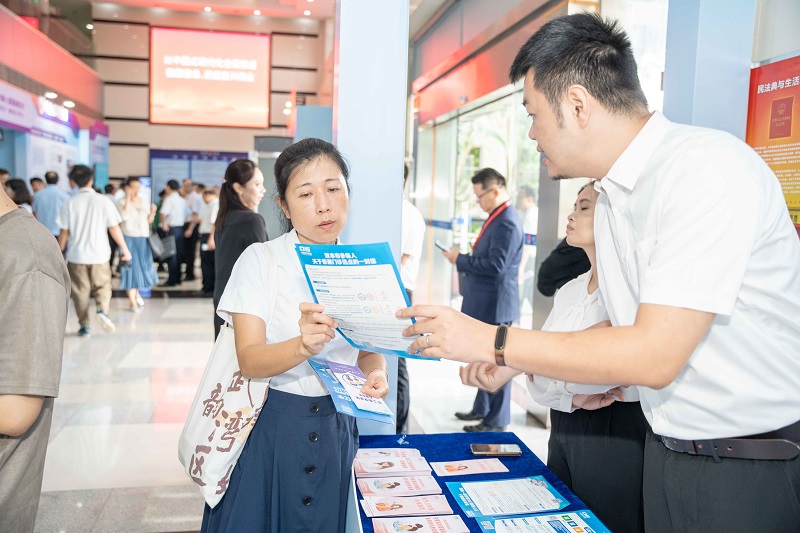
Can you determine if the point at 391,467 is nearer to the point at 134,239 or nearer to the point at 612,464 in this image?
the point at 612,464

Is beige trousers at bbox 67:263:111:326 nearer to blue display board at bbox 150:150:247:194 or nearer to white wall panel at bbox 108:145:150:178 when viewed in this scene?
blue display board at bbox 150:150:247:194

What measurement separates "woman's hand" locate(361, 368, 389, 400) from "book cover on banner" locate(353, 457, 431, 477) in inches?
9.0

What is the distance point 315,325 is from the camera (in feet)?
4.56

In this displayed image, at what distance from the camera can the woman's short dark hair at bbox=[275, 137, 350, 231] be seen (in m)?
1.67

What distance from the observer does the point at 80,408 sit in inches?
181

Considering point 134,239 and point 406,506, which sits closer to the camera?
point 406,506

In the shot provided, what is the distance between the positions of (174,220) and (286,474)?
1042 centimetres

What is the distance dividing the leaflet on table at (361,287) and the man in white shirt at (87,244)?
6.15 metres

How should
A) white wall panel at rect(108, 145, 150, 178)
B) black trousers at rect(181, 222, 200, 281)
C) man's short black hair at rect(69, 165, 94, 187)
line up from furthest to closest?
white wall panel at rect(108, 145, 150, 178) → black trousers at rect(181, 222, 200, 281) → man's short black hair at rect(69, 165, 94, 187)

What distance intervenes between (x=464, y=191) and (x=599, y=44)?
666cm

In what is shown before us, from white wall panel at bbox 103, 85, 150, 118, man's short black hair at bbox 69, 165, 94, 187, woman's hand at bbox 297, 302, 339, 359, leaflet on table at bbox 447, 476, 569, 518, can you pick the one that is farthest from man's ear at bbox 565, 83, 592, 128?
white wall panel at bbox 103, 85, 150, 118

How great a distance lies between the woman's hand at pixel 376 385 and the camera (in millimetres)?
1554

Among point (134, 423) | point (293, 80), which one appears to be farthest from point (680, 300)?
point (293, 80)

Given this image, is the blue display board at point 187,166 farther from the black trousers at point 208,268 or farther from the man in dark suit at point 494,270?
the man in dark suit at point 494,270
